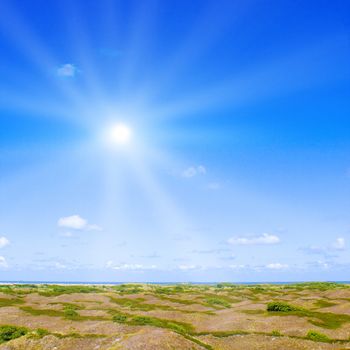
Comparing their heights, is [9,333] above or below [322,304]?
below

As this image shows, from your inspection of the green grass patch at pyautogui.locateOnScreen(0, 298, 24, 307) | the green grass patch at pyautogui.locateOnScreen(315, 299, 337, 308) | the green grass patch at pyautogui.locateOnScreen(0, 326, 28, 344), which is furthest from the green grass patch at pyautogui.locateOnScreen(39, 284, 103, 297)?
the green grass patch at pyautogui.locateOnScreen(315, 299, 337, 308)

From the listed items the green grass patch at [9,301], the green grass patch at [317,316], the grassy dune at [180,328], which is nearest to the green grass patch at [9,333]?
the grassy dune at [180,328]

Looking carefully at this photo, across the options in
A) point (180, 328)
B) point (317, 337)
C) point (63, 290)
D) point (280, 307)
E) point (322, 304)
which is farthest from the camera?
point (63, 290)

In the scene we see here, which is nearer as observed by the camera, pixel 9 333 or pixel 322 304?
pixel 9 333

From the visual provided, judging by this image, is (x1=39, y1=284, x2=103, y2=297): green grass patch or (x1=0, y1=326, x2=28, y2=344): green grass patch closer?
(x1=0, y1=326, x2=28, y2=344): green grass patch

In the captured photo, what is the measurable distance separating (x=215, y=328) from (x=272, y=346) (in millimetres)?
13294

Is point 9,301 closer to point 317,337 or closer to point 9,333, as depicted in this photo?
point 9,333

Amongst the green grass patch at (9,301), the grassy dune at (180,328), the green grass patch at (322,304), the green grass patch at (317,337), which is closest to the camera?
the grassy dune at (180,328)

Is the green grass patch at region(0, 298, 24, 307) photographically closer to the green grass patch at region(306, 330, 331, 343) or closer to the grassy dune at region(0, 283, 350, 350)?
the grassy dune at region(0, 283, 350, 350)

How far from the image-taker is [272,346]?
31953 millimetres

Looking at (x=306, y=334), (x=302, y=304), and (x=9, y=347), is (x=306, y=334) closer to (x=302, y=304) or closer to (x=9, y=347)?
(x=9, y=347)

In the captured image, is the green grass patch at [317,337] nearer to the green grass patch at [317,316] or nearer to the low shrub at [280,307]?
the green grass patch at [317,316]

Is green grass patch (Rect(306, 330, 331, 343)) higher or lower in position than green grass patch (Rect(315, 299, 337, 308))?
lower

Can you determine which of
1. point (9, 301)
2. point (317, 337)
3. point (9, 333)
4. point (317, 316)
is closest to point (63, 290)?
point (9, 301)
